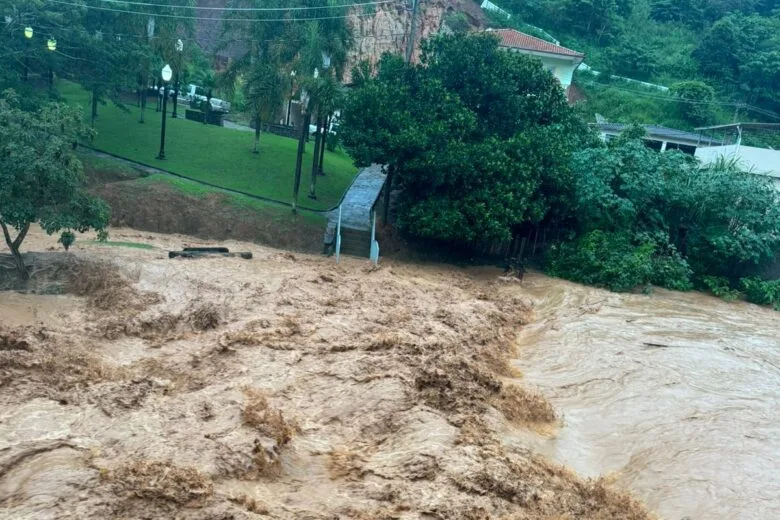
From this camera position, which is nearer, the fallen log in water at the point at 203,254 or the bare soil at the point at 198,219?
the fallen log in water at the point at 203,254

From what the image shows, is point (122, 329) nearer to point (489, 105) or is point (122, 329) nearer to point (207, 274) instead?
point (207, 274)

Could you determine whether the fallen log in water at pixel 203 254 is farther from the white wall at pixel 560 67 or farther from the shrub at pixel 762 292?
the white wall at pixel 560 67

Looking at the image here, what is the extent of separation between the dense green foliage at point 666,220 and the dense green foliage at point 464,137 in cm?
151

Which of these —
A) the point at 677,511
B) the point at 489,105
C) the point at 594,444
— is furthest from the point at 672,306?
the point at 677,511

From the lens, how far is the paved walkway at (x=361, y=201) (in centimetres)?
2608

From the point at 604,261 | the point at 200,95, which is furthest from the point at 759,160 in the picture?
the point at 200,95

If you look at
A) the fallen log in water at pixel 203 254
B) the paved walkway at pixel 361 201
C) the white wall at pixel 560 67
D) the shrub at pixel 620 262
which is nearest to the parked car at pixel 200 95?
the paved walkway at pixel 361 201

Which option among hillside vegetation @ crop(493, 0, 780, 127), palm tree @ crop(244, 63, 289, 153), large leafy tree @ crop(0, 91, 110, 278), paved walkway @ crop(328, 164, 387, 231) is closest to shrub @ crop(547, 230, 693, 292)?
paved walkway @ crop(328, 164, 387, 231)

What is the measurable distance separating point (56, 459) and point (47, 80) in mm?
28551

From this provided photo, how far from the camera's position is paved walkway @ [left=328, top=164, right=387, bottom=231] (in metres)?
26.1

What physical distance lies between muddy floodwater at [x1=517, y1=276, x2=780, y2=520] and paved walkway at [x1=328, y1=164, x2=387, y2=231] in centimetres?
788

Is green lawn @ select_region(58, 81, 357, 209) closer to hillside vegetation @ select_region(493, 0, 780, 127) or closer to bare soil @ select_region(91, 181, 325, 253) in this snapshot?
bare soil @ select_region(91, 181, 325, 253)

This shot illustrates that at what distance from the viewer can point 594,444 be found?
10938mm

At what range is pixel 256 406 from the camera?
1013 cm
